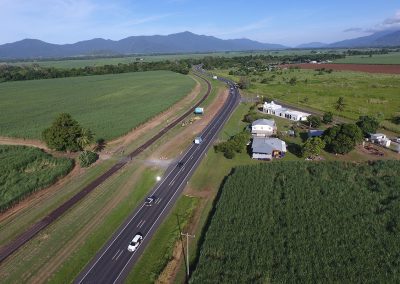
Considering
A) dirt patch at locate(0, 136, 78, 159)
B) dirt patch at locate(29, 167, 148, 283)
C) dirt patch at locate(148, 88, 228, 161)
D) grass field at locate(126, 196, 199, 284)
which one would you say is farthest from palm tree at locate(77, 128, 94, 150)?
grass field at locate(126, 196, 199, 284)

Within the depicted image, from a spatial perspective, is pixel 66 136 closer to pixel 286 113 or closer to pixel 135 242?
pixel 135 242

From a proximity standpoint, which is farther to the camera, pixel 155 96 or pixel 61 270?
pixel 155 96

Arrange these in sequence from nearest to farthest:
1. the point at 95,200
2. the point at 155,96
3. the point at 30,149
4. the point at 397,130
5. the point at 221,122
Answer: the point at 95,200
the point at 30,149
the point at 397,130
the point at 221,122
the point at 155,96

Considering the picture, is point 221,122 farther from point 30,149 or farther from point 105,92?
point 105,92

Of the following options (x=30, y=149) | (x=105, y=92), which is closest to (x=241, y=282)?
(x=30, y=149)

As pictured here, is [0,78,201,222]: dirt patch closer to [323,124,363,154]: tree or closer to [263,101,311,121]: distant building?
[263,101,311,121]: distant building

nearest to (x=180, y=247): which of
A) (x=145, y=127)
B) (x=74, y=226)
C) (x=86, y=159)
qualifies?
(x=74, y=226)

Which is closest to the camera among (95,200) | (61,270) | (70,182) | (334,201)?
(61,270)
